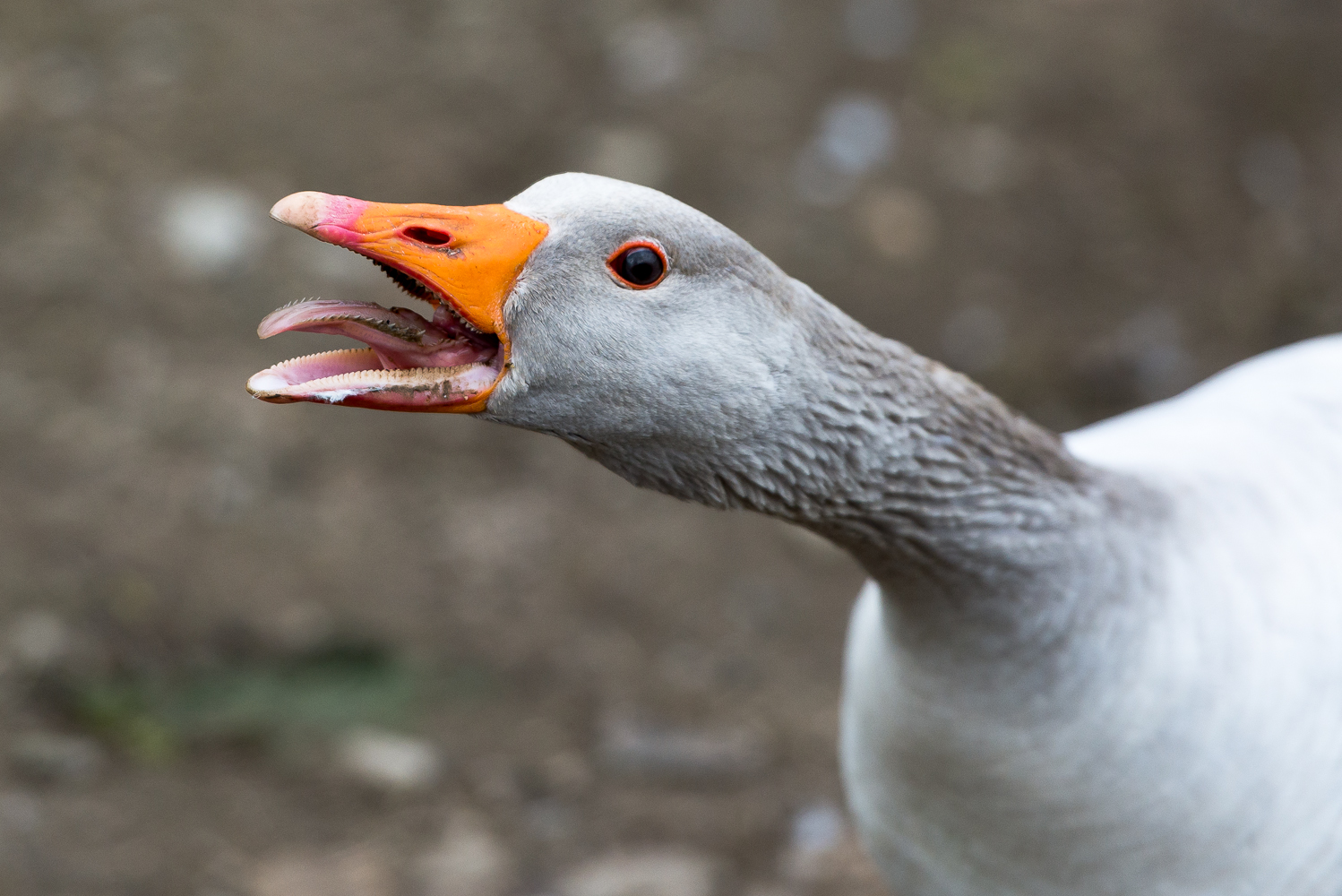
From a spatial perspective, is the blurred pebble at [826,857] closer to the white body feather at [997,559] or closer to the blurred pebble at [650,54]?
the white body feather at [997,559]

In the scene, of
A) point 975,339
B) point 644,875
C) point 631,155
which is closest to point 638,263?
point 644,875

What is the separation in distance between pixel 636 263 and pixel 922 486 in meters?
0.64

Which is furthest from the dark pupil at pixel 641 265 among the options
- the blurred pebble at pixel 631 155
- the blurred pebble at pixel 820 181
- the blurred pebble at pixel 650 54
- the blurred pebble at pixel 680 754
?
the blurred pebble at pixel 650 54

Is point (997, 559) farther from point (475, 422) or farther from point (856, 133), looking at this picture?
point (856, 133)

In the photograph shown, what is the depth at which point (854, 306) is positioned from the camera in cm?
536

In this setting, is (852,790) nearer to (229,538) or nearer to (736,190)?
(229,538)

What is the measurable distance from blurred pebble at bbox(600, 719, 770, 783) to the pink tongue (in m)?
2.38

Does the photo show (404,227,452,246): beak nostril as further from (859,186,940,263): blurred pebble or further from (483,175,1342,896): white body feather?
(859,186,940,263): blurred pebble

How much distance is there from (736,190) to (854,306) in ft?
2.46

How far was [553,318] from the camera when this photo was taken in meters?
1.85

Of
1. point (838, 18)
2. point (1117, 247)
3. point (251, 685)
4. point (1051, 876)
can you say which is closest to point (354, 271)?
point (251, 685)

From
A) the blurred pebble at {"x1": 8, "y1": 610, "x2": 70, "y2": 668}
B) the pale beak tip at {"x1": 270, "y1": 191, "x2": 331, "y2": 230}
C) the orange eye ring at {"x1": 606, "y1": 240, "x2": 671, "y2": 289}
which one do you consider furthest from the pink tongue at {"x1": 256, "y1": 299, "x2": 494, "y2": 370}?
the blurred pebble at {"x1": 8, "y1": 610, "x2": 70, "y2": 668}

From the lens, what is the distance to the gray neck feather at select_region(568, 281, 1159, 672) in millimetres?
2006

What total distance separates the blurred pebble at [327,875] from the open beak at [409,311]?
221 centimetres
